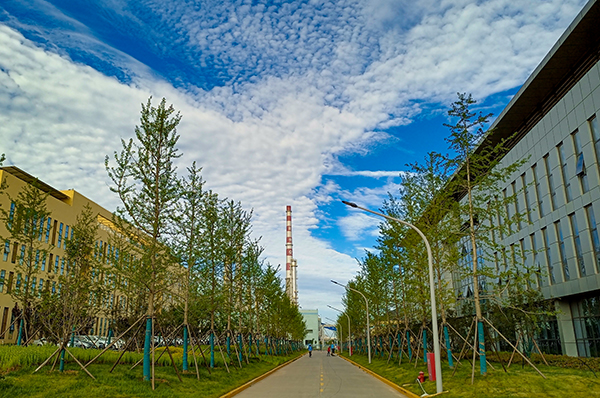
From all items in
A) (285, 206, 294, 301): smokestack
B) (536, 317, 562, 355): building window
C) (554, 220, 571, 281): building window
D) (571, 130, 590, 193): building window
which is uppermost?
(285, 206, 294, 301): smokestack

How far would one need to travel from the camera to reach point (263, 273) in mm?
41531

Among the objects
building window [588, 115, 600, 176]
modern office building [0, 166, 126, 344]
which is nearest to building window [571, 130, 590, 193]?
building window [588, 115, 600, 176]

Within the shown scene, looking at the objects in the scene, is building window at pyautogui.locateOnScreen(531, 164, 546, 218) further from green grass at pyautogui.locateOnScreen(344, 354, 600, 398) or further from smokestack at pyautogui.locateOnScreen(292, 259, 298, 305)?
smokestack at pyautogui.locateOnScreen(292, 259, 298, 305)

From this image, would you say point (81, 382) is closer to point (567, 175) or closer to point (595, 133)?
point (595, 133)

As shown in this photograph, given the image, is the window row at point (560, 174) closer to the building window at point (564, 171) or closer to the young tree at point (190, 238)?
the building window at point (564, 171)

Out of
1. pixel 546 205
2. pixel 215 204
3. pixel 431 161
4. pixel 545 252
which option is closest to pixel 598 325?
pixel 545 252

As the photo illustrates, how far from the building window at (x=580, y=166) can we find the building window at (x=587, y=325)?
713 cm

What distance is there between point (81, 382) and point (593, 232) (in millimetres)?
28795

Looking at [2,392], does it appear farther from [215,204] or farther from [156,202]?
[215,204]

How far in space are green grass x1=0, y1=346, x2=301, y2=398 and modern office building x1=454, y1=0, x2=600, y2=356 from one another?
52.1 feet

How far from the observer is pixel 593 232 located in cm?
2922

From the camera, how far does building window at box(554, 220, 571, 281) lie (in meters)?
32.4

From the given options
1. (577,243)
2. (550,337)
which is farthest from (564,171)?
(550,337)

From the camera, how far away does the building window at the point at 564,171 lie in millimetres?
31625
